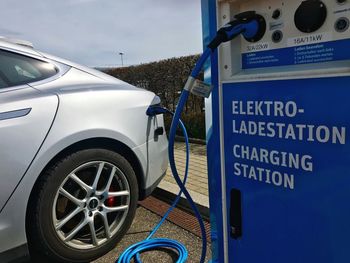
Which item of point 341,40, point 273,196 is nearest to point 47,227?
point 273,196

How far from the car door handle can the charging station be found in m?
1.23

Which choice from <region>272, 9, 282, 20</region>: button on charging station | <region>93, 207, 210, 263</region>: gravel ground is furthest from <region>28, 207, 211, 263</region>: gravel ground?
<region>272, 9, 282, 20</region>: button on charging station

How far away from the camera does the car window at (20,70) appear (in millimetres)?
2344

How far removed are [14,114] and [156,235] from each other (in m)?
1.34

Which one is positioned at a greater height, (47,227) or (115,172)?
(115,172)

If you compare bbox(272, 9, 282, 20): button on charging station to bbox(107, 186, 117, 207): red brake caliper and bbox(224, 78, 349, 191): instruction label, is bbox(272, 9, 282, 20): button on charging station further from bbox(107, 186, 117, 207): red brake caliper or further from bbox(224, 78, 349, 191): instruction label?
bbox(107, 186, 117, 207): red brake caliper

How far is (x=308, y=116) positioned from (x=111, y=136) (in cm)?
162

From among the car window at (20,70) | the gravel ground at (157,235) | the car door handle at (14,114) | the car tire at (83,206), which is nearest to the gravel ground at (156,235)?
the gravel ground at (157,235)

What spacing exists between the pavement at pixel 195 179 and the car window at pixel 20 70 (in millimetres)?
1552

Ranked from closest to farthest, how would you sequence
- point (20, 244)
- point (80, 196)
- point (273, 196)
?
point (273, 196) → point (20, 244) → point (80, 196)

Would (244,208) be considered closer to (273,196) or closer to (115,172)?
(273,196)

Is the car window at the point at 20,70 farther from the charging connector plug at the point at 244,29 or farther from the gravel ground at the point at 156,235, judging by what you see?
the charging connector plug at the point at 244,29

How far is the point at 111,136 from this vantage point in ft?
8.17

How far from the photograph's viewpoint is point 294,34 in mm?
1114
